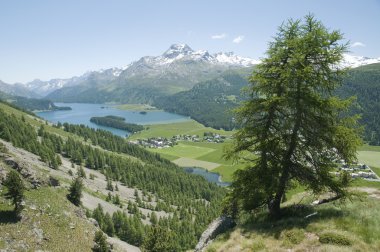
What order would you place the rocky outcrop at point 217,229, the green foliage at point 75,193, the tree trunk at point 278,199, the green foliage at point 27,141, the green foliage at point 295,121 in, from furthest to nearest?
the green foliage at point 27,141 → the green foliage at point 75,193 → the rocky outcrop at point 217,229 → the tree trunk at point 278,199 → the green foliage at point 295,121

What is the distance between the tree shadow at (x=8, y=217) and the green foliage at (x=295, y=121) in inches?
1797

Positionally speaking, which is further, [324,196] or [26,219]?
[26,219]

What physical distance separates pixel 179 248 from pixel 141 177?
81.5 m

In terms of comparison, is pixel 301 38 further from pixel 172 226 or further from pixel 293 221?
pixel 172 226

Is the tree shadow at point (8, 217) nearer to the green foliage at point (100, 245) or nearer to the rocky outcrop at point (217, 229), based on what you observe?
the green foliage at point (100, 245)

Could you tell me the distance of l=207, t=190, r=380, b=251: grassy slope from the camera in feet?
67.8

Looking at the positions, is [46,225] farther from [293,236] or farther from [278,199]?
[293,236]

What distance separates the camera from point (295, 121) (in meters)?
25.3

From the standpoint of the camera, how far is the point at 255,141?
89.5 ft

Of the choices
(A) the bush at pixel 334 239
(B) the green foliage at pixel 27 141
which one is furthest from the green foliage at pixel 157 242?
(B) the green foliage at pixel 27 141

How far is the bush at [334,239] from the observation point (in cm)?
2038

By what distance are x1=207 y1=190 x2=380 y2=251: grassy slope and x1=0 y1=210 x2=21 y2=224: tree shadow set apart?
4456 centimetres

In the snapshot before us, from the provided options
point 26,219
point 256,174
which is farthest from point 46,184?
point 256,174

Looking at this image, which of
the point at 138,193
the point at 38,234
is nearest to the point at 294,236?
the point at 38,234
